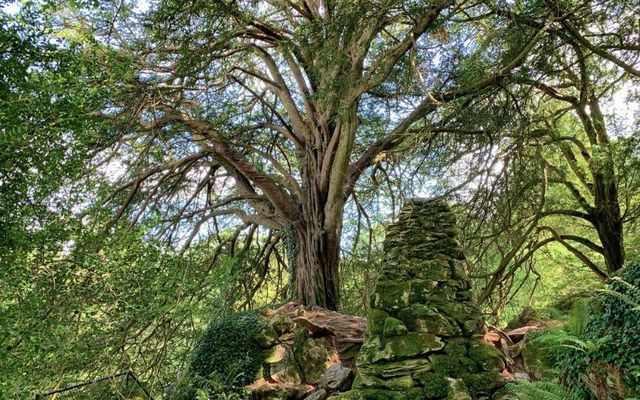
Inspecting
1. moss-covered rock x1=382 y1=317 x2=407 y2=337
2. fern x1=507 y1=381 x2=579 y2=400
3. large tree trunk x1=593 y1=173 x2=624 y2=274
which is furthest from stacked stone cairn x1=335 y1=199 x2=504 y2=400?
large tree trunk x1=593 y1=173 x2=624 y2=274

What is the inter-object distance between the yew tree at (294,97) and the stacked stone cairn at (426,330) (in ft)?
4.12

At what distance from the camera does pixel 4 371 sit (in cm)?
292

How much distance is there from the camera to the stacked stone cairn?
3.77 m

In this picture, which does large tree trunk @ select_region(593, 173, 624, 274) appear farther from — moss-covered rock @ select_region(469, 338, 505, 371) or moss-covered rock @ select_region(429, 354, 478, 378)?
moss-covered rock @ select_region(429, 354, 478, 378)

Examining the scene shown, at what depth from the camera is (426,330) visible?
13.4 ft

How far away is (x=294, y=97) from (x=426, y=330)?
5751 mm

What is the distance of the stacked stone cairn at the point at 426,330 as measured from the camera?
377 cm

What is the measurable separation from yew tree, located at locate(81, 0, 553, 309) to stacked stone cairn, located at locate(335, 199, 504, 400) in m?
1.26

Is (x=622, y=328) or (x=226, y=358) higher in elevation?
(x=226, y=358)

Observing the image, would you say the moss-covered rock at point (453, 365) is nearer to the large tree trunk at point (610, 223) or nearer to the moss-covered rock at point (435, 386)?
the moss-covered rock at point (435, 386)

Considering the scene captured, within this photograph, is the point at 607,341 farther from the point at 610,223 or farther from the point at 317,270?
the point at 610,223

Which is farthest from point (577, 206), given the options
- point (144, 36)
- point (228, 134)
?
point (144, 36)

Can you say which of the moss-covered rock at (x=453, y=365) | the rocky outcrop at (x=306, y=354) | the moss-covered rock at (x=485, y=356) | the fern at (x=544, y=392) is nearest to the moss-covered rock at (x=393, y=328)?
the moss-covered rock at (x=453, y=365)

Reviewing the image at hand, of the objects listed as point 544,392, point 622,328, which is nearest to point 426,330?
point 544,392
